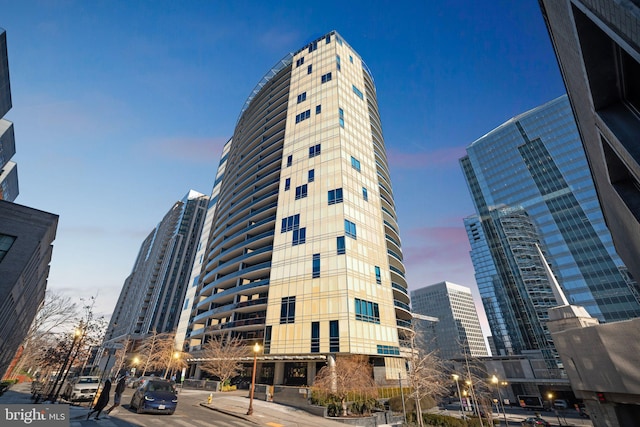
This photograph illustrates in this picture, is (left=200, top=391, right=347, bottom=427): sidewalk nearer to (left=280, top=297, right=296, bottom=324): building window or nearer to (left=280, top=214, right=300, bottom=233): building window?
(left=280, top=297, right=296, bottom=324): building window

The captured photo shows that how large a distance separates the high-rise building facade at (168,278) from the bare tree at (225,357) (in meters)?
65.1

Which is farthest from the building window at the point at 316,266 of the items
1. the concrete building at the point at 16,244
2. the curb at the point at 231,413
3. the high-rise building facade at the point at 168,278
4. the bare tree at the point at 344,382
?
the high-rise building facade at the point at 168,278

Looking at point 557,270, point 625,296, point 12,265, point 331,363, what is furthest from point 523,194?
point 12,265

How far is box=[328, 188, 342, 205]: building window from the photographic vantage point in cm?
4095

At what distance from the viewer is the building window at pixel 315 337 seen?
3266 cm

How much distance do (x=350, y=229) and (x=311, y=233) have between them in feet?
19.5

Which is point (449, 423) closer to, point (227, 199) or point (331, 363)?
point (331, 363)

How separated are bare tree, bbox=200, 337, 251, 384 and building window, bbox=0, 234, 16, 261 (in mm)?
26491

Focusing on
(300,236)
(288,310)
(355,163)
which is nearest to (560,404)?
(288,310)

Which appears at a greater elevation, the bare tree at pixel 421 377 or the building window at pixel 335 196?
the building window at pixel 335 196

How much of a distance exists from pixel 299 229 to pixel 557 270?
81077 millimetres

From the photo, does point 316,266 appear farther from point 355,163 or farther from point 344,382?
point 355,163

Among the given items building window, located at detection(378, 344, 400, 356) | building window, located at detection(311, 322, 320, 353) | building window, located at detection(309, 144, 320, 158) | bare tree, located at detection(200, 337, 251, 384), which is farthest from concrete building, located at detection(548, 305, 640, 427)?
building window, located at detection(309, 144, 320, 158)

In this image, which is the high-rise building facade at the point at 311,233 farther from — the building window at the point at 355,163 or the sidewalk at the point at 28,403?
the sidewalk at the point at 28,403
